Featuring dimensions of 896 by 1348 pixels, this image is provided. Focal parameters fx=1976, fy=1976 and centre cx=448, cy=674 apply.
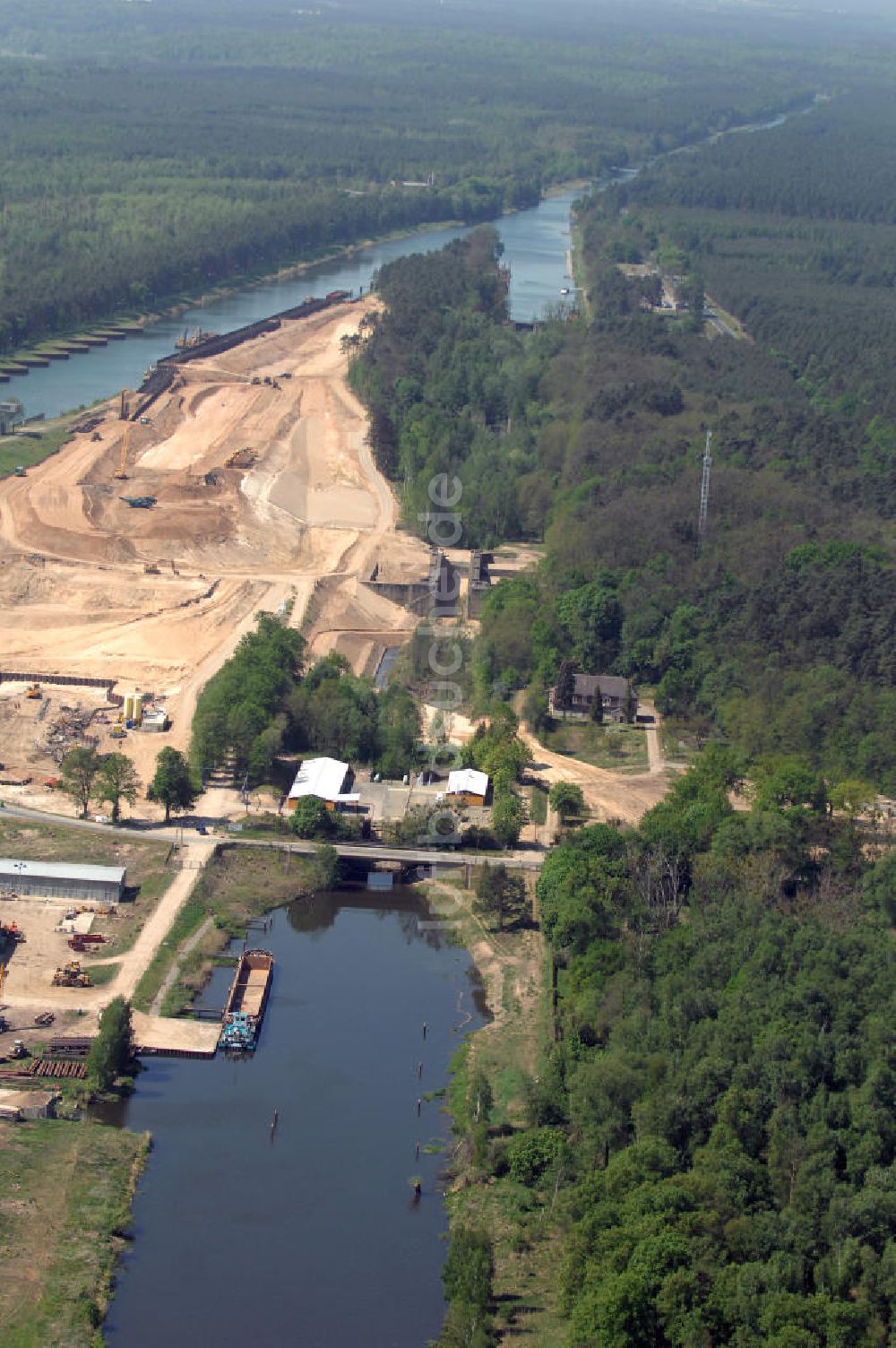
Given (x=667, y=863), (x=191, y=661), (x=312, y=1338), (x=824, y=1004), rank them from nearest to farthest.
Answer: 1. (x=312, y=1338)
2. (x=824, y=1004)
3. (x=667, y=863)
4. (x=191, y=661)

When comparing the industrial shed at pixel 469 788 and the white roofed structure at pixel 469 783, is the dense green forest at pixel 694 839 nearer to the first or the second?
the white roofed structure at pixel 469 783

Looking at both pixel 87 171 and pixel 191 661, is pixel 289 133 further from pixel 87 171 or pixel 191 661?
pixel 191 661

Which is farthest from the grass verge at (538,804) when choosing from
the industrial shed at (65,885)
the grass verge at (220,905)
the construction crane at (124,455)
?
the construction crane at (124,455)

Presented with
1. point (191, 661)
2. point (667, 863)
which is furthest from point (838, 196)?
point (667, 863)

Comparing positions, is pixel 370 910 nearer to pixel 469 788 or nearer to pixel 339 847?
pixel 339 847

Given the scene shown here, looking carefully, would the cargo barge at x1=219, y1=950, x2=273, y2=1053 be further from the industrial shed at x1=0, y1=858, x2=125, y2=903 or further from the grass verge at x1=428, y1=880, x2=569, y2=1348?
the grass verge at x1=428, y1=880, x2=569, y2=1348

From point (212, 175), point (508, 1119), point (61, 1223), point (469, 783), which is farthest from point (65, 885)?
point (212, 175)
